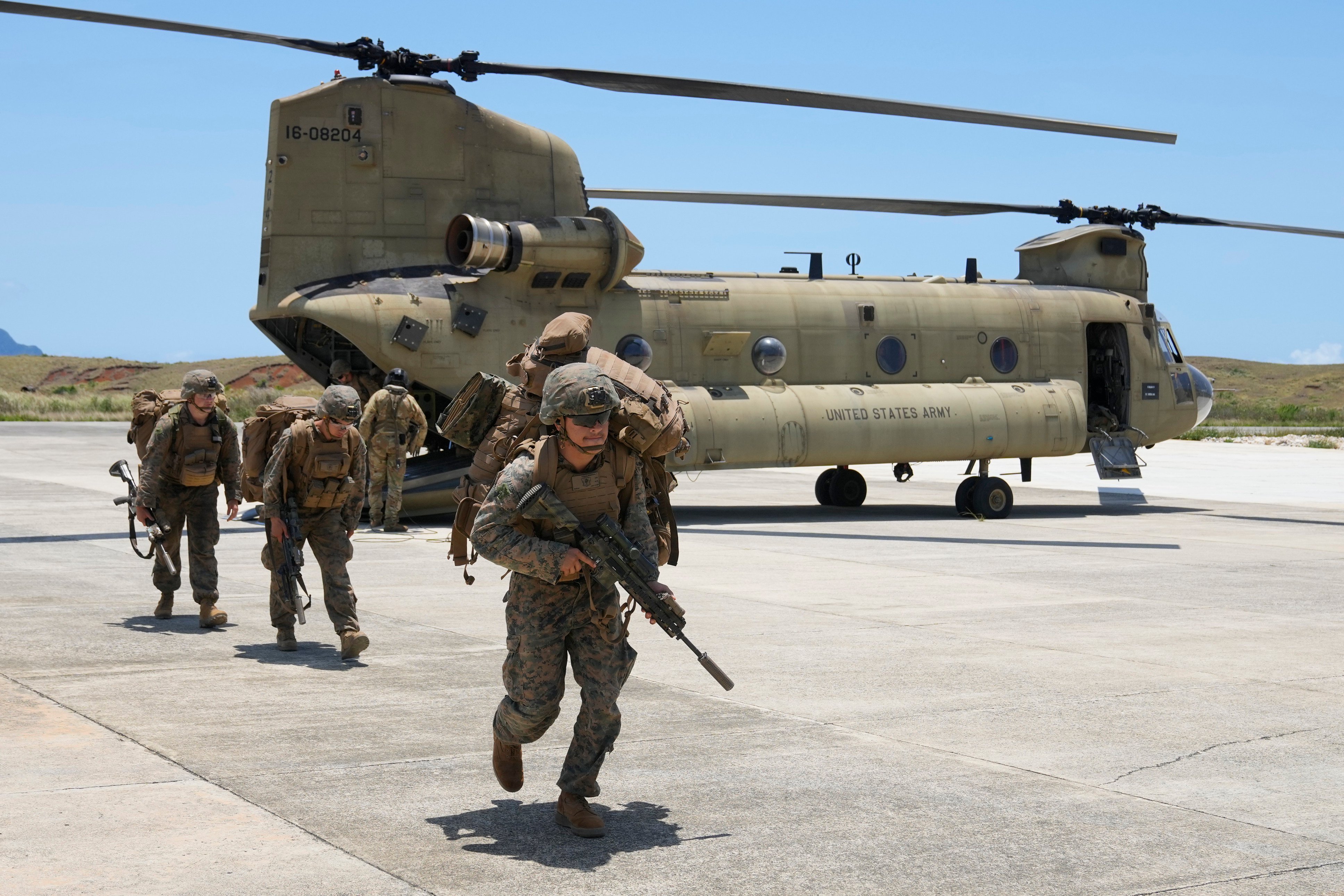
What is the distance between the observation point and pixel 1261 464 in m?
31.0

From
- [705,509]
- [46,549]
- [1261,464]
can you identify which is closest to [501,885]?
[46,549]

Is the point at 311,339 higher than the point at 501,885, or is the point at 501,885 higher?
the point at 311,339

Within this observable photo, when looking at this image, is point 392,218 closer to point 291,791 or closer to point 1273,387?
point 291,791

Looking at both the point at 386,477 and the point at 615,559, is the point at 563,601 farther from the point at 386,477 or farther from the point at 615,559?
the point at 386,477

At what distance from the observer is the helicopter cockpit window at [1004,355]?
64.5 ft

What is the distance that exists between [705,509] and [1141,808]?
14312 mm

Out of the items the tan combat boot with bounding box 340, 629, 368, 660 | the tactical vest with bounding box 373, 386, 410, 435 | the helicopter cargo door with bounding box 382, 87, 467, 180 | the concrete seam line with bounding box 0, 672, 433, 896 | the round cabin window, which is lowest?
the concrete seam line with bounding box 0, 672, 433, 896

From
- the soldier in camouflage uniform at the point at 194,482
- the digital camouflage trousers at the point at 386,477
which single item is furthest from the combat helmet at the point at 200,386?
the digital camouflage trousers at the point at 386,477

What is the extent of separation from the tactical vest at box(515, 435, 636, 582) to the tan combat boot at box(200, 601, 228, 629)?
5057 millimetres

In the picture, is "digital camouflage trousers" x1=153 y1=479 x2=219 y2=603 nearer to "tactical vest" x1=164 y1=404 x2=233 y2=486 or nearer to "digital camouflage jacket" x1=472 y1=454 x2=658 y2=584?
"tactical vest" x1=164 y1=404 x2=233 y2=486

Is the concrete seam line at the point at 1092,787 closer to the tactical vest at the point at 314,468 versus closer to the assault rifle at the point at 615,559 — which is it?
the assault rifle at the point at 615,559

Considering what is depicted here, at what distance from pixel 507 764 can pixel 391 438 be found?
1042cm

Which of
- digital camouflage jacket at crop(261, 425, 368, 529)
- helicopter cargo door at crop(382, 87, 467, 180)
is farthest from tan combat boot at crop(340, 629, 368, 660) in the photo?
helicopter cargo door at crop(382, 87, 467, 180)

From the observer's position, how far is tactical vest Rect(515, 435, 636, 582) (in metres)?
5.39
